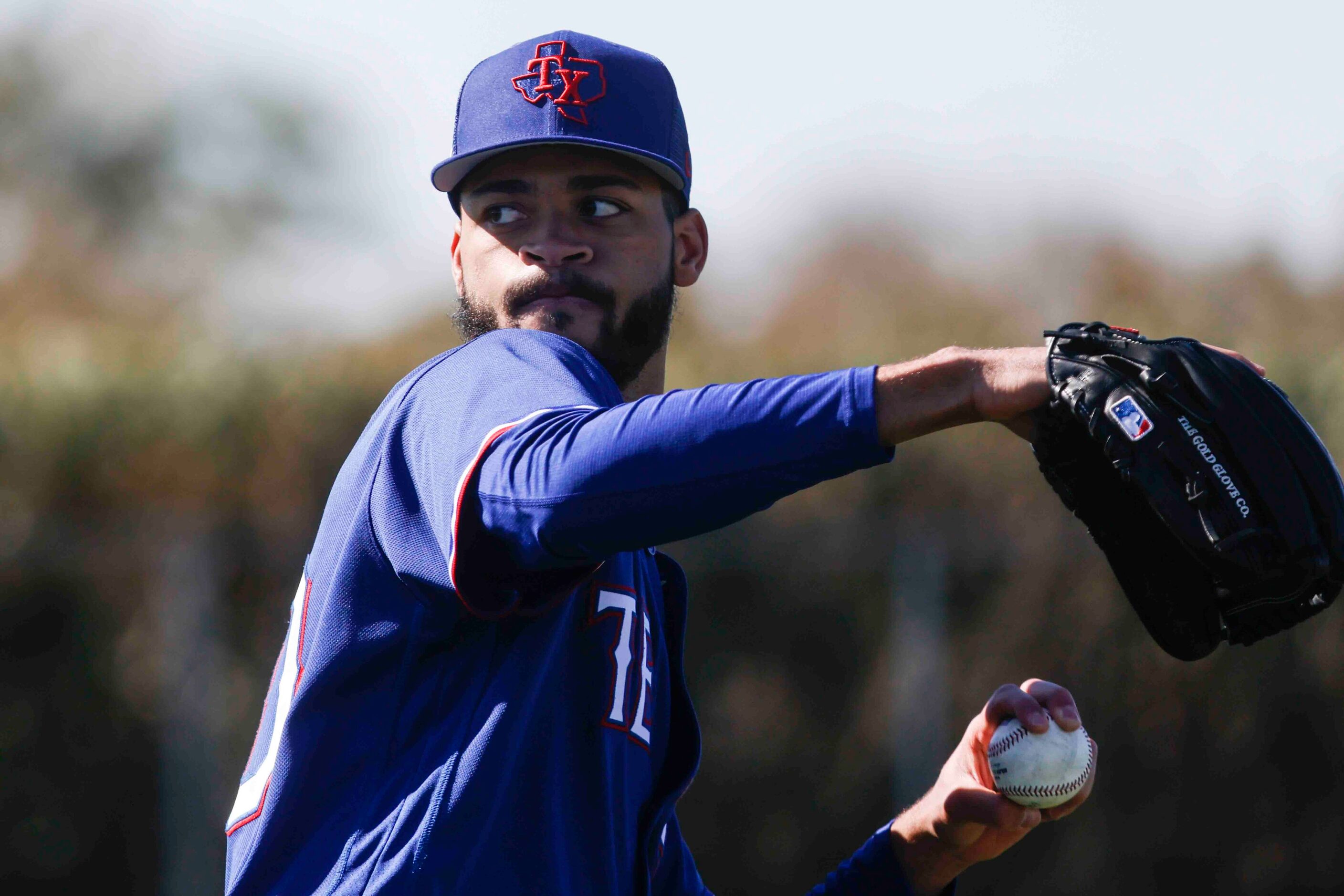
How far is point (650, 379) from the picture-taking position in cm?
310

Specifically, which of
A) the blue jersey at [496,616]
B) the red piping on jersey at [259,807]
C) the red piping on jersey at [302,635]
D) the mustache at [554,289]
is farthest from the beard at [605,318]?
the red piping on jersey at [259,807]

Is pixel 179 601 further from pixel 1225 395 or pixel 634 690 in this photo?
pixel 1225 395

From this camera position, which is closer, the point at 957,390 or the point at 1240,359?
the point at 957,390

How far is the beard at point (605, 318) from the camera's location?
2676 millimetres

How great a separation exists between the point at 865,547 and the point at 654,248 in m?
7.51

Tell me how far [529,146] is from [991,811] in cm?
161

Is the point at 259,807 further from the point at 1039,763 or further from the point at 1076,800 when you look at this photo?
the point at 1076,800

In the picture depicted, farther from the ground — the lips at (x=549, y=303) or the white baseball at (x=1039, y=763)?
the lips at (x=549, y=303)

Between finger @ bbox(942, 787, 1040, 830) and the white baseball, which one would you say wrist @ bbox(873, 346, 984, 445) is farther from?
finger @ bbox(942, 787, 1040, 830)

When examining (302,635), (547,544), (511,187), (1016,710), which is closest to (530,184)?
(511,187)

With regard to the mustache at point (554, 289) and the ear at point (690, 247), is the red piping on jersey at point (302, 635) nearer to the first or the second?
the mustache at point (554, 289)

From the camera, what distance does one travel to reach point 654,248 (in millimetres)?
2869

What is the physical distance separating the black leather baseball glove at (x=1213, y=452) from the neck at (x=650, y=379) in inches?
49.3

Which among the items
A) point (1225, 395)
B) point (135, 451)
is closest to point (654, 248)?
point (1225, 395)
